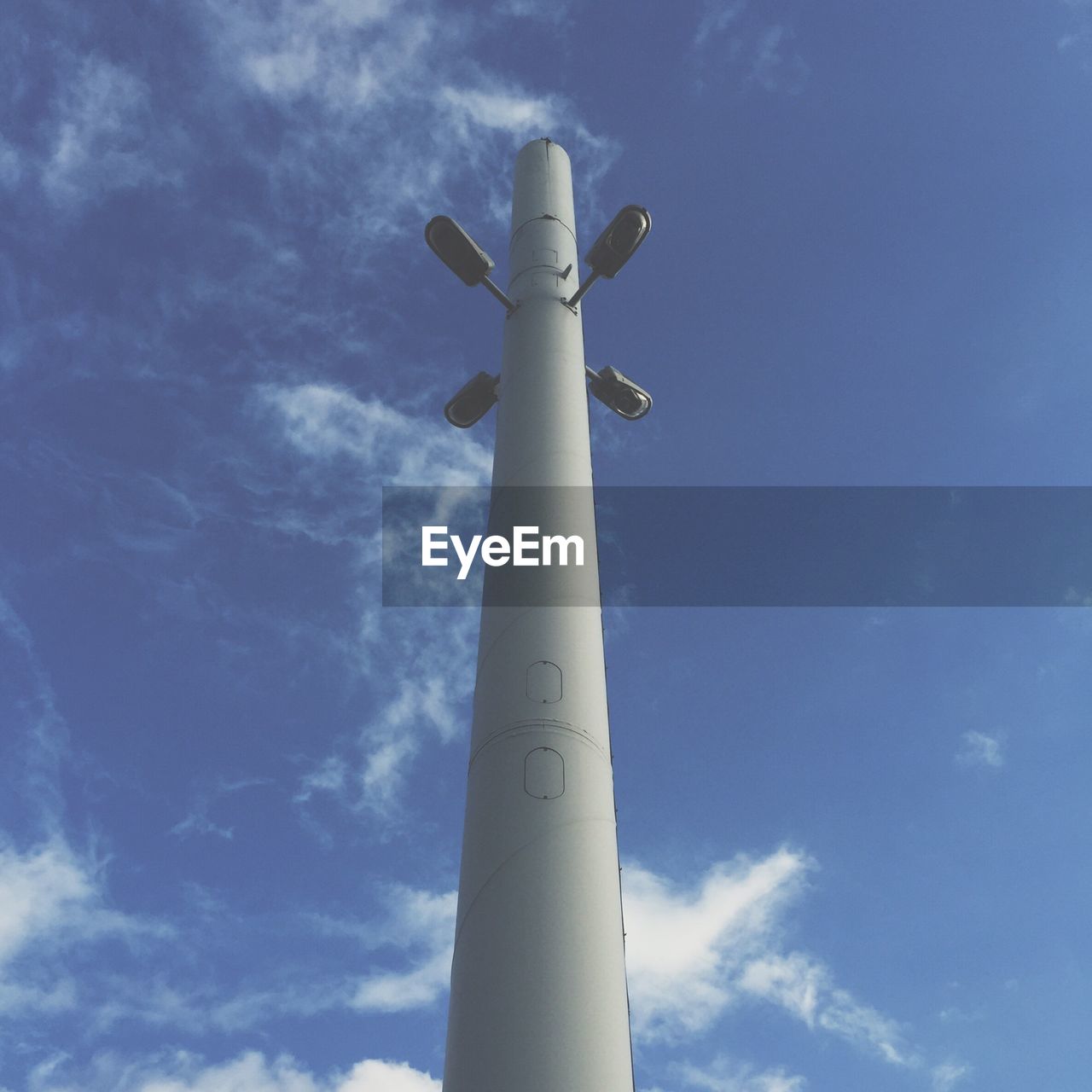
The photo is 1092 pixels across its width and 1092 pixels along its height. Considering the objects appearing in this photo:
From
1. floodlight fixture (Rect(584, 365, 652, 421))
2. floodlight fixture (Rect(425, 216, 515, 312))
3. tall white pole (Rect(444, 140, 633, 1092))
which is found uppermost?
floodlight fixture (Rect(425, 216, 515, 312))

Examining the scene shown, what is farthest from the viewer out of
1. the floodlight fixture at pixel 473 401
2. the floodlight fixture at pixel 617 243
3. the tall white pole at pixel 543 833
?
the floodlight fixture at pixel 473 401

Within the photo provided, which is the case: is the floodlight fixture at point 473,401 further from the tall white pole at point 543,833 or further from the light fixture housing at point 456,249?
the tall white pole at point 543,833

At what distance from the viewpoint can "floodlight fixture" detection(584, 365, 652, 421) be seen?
18.4 meters

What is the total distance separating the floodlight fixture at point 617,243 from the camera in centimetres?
→ 1698

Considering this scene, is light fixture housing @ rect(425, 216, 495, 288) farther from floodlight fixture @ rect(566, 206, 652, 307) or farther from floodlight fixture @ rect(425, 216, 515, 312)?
floodlight fixture @ rect(566, 206, 652, 307)

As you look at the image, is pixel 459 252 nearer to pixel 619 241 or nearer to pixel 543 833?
pixel 619 241

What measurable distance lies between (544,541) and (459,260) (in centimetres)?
740

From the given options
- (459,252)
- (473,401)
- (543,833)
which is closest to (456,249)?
(459,252)

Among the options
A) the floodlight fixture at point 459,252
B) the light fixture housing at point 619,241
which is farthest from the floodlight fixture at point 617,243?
the floodlight fixture at point 459,252

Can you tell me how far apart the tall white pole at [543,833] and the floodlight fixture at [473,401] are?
376 cm

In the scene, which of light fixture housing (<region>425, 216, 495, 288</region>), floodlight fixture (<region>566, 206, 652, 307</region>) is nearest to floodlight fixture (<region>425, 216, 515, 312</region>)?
light fixture housing (<region>425, 216, 495, 288</region>)

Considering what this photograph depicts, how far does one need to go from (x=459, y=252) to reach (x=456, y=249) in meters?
0.06

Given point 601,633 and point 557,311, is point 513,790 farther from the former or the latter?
point 557,311

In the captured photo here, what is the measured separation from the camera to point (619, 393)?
18547mm
